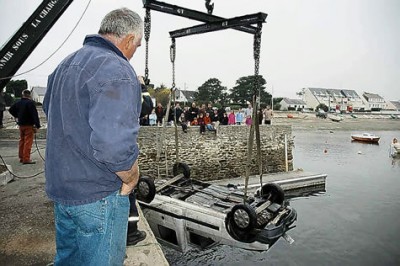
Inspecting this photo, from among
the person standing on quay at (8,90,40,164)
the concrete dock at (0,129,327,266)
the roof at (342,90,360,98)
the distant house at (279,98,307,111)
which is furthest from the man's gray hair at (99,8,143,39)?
the roof at (342,90,360,98)

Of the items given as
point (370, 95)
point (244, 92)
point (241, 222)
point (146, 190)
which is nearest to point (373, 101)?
point (370, 95)

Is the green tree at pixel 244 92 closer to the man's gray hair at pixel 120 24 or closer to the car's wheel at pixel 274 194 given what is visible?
the car's wheel at pixel 274 194

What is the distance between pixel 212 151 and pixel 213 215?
12030mm

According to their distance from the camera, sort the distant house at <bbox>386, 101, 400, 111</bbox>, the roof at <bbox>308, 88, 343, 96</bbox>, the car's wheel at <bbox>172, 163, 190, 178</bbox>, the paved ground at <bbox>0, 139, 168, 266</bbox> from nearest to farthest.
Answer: the paved ground at <bbox>0, 139, 168, 266</bbox>, the car's wheel at <bbox>172, 163, 190, 178</bbox>, the roof at <bbox>308, 88, 343, 96</bbox>, the distant house at <bbox>386, 101, 400, 111</bbox>

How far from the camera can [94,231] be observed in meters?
1.61

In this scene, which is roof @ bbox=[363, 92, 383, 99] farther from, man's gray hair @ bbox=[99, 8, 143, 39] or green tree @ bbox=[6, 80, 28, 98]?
man's gray hair @ bbox=[99, 8, 143, 39]

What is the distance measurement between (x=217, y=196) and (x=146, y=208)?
1660 mm

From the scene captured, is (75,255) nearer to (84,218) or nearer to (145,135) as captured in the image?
(84,218)

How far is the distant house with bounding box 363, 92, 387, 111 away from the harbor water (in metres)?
101

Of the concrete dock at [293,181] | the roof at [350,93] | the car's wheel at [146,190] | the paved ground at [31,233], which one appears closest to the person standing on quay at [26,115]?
the paved ground at [31,233]

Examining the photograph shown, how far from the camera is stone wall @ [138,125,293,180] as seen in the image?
15.8 metres

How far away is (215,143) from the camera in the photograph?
59.0 ft

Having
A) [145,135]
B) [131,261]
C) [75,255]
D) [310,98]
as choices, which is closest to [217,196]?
[131,261]

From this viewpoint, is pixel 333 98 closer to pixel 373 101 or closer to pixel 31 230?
pixel 373 101
